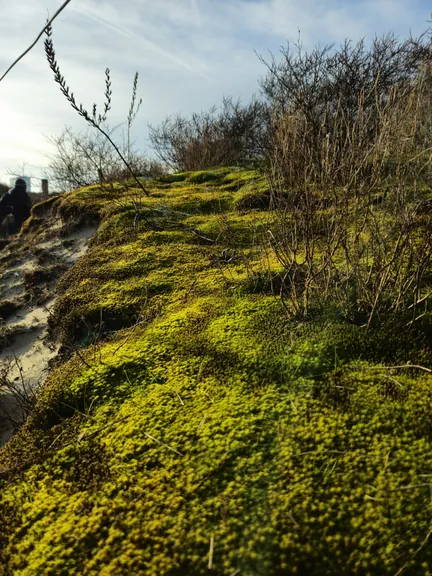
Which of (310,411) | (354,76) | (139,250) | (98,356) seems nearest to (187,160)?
(354,76)

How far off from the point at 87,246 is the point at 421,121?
163 inches

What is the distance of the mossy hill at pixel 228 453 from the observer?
4.17ft

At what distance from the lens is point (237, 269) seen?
336cm

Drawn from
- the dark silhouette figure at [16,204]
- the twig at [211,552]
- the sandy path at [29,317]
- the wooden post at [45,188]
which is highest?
the wooden post at [45,188]

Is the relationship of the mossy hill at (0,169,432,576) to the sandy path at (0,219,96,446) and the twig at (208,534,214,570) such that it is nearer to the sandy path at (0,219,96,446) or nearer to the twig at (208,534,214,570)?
the twig at (208,534,214,570)

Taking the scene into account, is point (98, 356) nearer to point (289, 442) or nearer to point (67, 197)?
point (289, 442)

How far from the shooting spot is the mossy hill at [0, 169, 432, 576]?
1.27m

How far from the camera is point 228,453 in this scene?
1575 millimetres

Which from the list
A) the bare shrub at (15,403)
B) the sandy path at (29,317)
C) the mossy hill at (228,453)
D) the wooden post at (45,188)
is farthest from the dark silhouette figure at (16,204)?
the mossy hill at (228,453)

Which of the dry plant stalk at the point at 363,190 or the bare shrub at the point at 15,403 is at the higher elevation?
the dry plant stalk at the point at 363,190

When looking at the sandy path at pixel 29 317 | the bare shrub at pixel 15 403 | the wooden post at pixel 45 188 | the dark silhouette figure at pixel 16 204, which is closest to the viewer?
the bare shrub at pixel 15 403

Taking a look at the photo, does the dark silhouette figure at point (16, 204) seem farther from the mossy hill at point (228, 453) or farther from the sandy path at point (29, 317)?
the mossy hill at point (228, 453)

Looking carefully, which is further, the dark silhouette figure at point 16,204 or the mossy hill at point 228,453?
the dark silhouette figure at point 16,204

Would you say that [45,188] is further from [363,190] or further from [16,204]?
[363,190]
